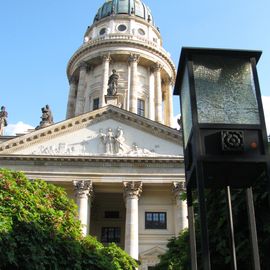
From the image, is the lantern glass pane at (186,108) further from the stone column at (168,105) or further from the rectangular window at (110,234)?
the stone column at (168,105)

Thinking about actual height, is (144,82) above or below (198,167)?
above

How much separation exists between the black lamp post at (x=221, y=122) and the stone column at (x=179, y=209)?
2829cm

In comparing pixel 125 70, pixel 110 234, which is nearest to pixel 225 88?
pixel 110 234

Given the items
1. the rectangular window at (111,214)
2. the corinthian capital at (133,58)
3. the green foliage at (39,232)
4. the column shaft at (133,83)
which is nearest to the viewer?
the green foliage at (39,232)

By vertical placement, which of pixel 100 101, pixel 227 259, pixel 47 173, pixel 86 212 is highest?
pixel 100 101

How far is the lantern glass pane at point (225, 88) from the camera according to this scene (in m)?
5.16

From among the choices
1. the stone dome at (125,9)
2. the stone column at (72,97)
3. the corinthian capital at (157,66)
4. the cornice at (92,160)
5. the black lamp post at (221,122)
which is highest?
the stone dome at (125,9)

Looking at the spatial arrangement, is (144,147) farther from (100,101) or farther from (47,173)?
(100,101)

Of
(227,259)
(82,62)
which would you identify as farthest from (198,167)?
(82,62)

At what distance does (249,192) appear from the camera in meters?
5.48

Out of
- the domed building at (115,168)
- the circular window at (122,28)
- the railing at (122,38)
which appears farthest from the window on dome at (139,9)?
the domed building at (115,168)

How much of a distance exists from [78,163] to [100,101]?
710 inches

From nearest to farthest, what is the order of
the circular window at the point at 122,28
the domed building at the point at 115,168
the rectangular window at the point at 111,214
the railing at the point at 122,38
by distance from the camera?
the domed building at the point at 115,168, the rectangular window at the point at 111,214, the railing at the point at 122,38, the circular window at the point at 122,28

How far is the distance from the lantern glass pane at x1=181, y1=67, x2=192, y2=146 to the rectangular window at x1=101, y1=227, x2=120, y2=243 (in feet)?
108
